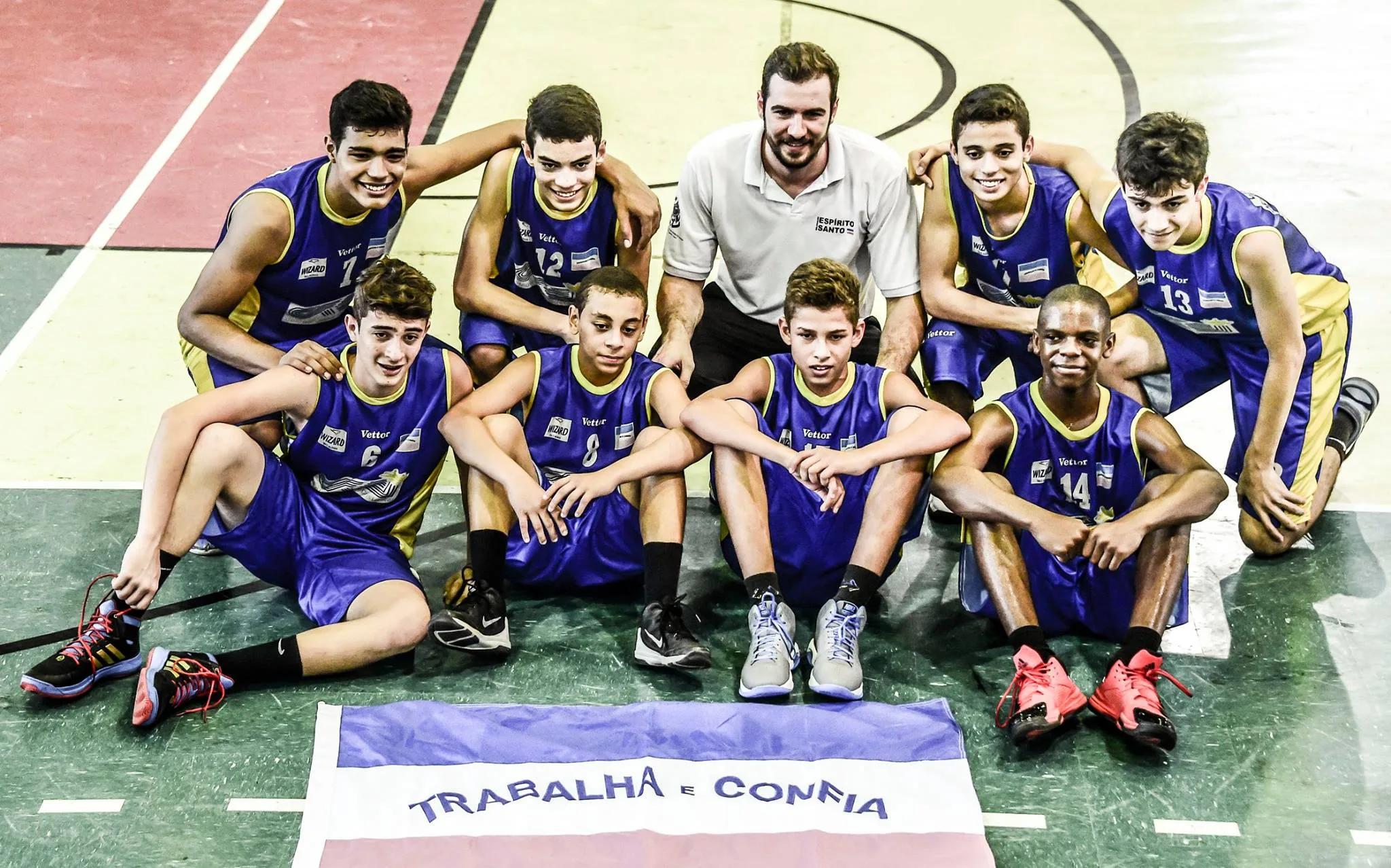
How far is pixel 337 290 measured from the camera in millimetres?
4758

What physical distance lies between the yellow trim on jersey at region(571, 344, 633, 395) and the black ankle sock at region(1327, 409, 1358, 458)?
229 cm

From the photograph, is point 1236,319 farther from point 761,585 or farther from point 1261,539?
point 761,585

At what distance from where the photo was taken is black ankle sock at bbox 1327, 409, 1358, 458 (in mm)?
4797

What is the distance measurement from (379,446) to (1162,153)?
2.36 m

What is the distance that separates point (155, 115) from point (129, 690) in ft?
15.8

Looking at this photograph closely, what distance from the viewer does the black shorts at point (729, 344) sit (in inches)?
197

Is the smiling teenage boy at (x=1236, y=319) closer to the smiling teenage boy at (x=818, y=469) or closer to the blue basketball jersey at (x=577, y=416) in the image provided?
the smiling teenage boy at (x=818, y=469)

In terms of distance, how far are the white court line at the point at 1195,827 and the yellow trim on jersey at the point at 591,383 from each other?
192 centimetres

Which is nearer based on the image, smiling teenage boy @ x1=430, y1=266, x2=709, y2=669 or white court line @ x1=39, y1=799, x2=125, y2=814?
white court line @ x1=39, y1=799, x2=125, y2=814

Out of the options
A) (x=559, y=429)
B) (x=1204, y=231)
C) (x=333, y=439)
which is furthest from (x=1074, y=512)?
(x=333, y=439)

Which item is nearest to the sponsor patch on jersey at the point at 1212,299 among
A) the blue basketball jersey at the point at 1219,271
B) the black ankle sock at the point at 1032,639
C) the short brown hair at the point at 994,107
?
the blue basketball jersey at the point at 1219,271

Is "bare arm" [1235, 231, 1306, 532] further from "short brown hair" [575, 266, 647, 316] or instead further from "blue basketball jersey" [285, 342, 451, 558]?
"blue basketball jersey" [285, 342, 451, 558]

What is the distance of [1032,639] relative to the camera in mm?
3918

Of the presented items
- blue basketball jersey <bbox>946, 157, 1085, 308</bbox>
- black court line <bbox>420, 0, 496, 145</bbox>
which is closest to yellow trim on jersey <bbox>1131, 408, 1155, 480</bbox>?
blue basketball jersey <bbox>946, 157, 1085, 308</bbox>
